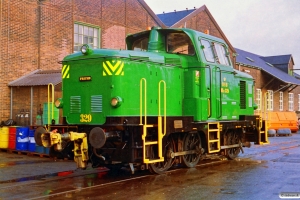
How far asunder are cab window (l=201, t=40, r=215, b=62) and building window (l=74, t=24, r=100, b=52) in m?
9.54

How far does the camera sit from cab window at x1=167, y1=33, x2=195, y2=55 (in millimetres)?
12102

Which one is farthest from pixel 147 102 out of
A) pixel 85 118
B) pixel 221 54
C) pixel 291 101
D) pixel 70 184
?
pixel 291 101

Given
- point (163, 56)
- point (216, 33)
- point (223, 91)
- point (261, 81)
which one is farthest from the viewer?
point (261, 81)

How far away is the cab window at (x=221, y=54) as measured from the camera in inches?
515

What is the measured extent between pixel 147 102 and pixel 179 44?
230 centimetres

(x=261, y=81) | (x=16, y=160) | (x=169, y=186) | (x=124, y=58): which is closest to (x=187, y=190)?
(x=169, y=186)

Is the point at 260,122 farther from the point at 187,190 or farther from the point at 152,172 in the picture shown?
the point at 187,190

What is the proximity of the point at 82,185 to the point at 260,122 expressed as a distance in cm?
797

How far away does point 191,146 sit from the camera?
12.2 metres

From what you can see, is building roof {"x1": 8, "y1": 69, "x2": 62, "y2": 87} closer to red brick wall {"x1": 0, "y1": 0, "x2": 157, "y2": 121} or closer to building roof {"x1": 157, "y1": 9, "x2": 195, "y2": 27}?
red brick wall {"x1": 0, "y1": 0, "x2": 157, "y2": 121}

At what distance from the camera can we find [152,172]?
10.8 meters

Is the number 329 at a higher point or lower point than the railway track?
higher

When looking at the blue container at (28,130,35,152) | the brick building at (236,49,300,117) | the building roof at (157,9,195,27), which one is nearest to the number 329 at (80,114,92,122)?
the blue container at (28,130,35,152)

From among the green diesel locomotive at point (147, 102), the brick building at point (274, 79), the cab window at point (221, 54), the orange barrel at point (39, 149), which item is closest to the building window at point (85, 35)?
the orange barrel at point (39, 149)
